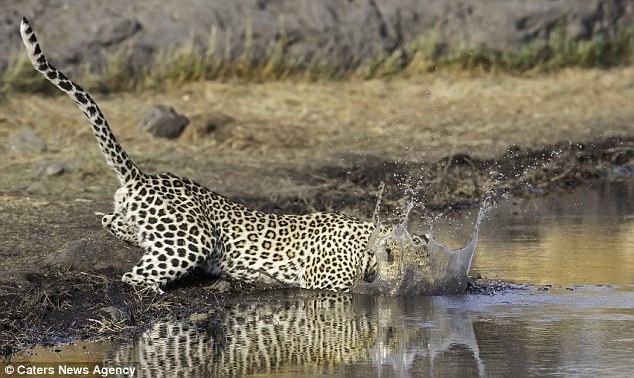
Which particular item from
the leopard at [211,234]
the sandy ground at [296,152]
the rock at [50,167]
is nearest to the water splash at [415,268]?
the leopard at [211,234]

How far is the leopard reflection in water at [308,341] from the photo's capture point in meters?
7.59

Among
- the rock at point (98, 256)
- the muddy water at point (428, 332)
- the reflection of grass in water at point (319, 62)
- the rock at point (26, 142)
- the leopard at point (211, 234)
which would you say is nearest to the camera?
the muddy water at point (428, 332)

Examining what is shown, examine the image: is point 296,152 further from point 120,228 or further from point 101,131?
point 101,131

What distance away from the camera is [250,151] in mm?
16031

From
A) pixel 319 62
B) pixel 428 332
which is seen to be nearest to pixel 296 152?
pixel 319 62

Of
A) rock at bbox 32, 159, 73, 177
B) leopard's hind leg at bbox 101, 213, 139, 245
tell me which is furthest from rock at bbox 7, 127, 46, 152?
leopard's hind leg at bbox 101, 213, 139, 245

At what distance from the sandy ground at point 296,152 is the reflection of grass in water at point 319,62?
26cm

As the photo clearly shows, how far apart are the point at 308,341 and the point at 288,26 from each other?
38.5 ft

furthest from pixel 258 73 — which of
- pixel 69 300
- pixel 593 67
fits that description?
pixel 69 300

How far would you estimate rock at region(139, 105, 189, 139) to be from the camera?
16.4m

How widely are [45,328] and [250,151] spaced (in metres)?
7.72

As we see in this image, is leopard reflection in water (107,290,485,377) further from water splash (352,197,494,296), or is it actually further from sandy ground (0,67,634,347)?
sandy ground (0,67,634,347)

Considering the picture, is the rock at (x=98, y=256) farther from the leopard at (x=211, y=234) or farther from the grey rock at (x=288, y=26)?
the grey rock at (x=288, y=26)

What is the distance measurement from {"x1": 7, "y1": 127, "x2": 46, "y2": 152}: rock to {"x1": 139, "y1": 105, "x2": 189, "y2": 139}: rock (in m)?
1.34
